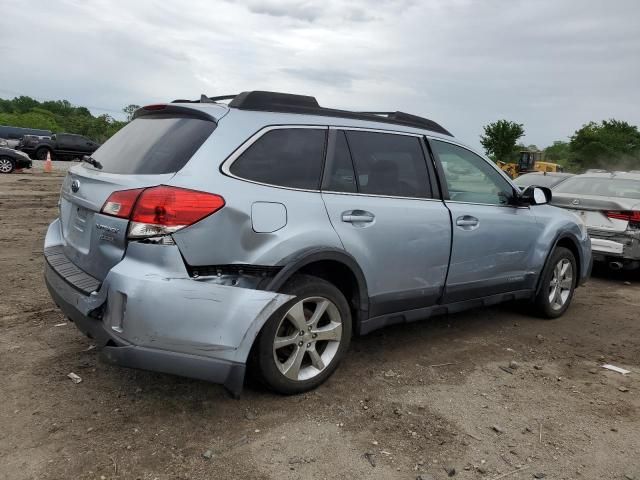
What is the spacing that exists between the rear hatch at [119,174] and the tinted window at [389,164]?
107cm

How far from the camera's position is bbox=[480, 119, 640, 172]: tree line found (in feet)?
161

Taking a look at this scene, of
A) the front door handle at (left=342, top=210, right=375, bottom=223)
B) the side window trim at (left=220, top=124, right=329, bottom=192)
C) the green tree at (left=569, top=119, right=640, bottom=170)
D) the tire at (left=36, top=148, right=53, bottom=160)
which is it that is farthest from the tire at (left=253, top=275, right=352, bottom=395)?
the green tree at (left=569, top=119, right=640, bottom=170)

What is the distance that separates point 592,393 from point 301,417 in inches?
80.4

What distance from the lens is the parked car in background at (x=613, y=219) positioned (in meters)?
6.92

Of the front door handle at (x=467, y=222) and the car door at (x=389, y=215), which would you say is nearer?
the car door at (x=389, y=215)

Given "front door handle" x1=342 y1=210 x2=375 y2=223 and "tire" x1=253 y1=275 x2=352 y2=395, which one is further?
"front door handle" x1=342 y1=210 x2=375 y2=223

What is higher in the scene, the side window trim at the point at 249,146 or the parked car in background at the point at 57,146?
the side window trim at the point at 249,146

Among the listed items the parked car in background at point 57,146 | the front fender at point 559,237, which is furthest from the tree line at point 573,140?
the front fender at point 559,237

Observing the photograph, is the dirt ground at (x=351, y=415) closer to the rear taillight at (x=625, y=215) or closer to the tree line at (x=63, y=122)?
the rear taillight at (x=625, y=215)

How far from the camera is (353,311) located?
3666mm

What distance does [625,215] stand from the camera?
696 centimetres

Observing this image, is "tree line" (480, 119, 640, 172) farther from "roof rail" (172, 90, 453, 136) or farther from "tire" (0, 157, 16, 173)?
"roof rail" (172, 90, 453, 136)

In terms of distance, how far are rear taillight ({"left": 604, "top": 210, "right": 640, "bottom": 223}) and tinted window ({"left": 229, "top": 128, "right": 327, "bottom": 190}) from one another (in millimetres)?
5087

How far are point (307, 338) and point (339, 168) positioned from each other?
1103mm
